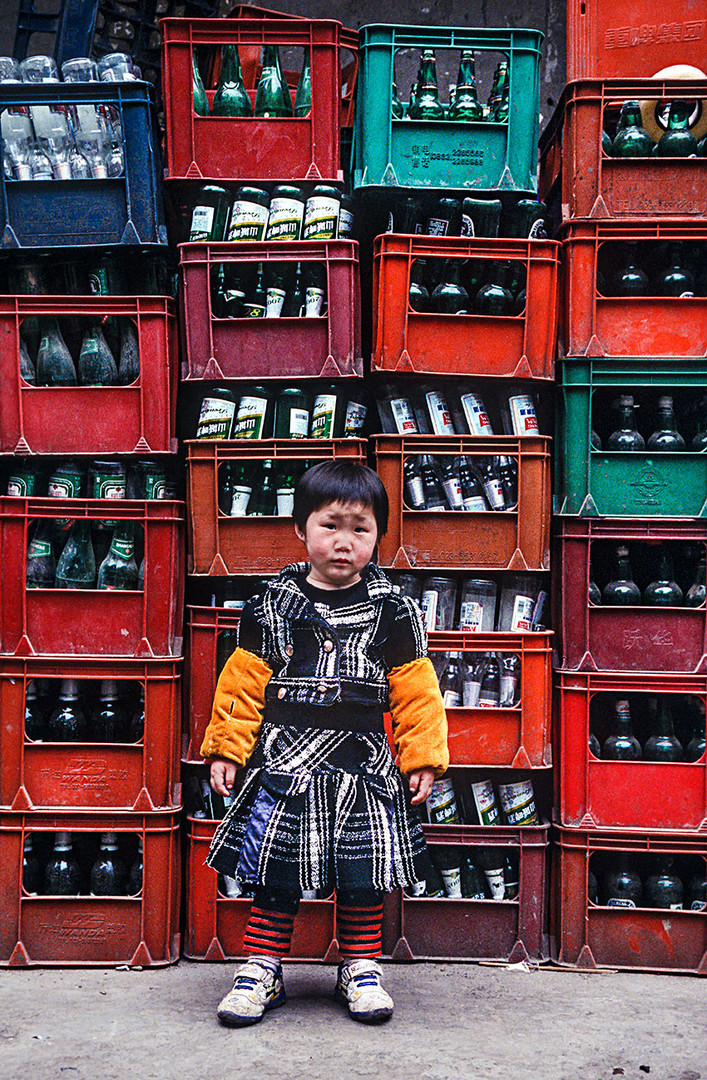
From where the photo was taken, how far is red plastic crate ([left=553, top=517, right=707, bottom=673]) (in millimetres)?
3051

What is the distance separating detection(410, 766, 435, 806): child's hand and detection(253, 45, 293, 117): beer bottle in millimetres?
2300

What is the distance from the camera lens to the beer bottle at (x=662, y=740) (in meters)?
3.12

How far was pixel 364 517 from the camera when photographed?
253 cm

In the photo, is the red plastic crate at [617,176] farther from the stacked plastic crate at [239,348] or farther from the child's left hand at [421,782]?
the child's left hand at [421,782]

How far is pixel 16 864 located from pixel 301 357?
177 cm

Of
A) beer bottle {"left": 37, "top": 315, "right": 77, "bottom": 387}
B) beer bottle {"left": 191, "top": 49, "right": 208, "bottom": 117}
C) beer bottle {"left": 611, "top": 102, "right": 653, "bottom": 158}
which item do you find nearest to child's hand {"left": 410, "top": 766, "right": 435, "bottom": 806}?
beer bottle {"left": 37, "top": 315, "right": 77, "bottom": 387}

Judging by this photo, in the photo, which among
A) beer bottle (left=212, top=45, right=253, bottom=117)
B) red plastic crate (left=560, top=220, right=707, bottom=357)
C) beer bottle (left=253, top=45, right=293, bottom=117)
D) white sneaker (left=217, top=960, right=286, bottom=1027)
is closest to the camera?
white sneaker (left=217, top=960, right=286, bottom=1027)

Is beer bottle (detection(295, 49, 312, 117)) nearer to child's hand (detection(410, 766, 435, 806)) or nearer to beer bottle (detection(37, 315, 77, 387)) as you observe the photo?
beer bottle (detection(37, 315, 77, 387))

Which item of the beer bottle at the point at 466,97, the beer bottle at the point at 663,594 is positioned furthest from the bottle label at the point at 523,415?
the beer bottle at the point at 466,97

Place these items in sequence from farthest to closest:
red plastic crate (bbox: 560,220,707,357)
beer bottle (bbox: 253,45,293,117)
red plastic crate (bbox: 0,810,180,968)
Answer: beer bottle (bbox: 253,45,293,117)
red plastic crate (bbox: 560,220,707,357)
red plastic crate (bbox: 0,810,180,968)

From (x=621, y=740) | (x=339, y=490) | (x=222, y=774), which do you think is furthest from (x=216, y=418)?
(x=621, y=740)

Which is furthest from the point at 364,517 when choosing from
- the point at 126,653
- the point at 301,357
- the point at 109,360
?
the point at 109,360

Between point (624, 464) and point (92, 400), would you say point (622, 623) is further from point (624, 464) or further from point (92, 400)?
point (92, 400)

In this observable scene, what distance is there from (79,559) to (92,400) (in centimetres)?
53
